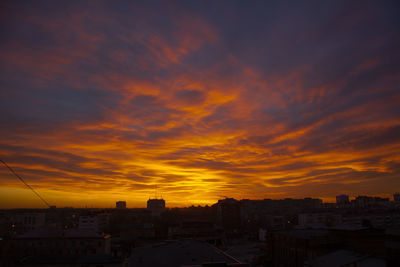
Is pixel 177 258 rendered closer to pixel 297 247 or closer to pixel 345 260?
pixel 345 260

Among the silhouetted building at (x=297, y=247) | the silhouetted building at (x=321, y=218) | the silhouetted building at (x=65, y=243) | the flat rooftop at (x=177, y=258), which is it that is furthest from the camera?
the silhouetted building at (x=321, y=218)

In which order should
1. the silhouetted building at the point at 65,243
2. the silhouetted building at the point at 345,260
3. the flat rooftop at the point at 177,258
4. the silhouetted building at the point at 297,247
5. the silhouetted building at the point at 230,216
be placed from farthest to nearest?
the silhouetted building at the point at 230,216, the silhouetted building at the point at 65,243, the silhouetted building at the point at 297,247, the silhouetted building at the point at 345,260, the flat rooftop at the point at 177,258

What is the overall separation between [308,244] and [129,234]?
5566 cm

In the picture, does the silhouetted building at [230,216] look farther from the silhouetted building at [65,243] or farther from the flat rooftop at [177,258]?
the flat rooftop at [177,258]

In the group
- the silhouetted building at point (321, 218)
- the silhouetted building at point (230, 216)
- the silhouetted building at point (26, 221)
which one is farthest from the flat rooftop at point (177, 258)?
the silhouetted building at point (26, 221)

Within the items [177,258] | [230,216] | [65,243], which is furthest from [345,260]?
[230,216]

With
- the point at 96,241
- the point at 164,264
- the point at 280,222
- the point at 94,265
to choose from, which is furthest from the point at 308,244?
the point at 280,222

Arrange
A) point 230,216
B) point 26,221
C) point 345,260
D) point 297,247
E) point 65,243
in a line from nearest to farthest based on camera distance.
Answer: point 345,260 → point 297,247 → point 65,243 → point 26,221 → point 230,216

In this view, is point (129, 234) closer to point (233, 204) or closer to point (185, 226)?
point (185, 226)

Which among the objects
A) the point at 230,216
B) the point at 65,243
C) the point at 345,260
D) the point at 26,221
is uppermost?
the point at 345,260

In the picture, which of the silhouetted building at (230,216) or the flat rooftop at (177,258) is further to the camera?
the silhouetted building at (230,216)

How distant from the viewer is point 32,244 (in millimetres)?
45938

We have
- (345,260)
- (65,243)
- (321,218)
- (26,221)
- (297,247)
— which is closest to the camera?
(345,260)

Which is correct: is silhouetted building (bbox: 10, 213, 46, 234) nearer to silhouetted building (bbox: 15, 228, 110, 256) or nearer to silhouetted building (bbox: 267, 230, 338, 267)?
silhouetted building (bbox: 15, 228, 110, 256)
